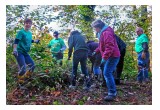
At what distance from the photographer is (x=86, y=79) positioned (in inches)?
233

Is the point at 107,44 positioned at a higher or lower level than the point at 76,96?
higher

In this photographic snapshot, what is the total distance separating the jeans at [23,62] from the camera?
586 centimetres

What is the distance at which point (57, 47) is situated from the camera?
6.02 metres

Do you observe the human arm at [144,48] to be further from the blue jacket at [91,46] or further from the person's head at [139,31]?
the blue jacket at [91,46]

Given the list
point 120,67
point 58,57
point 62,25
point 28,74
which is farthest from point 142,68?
point 28,74

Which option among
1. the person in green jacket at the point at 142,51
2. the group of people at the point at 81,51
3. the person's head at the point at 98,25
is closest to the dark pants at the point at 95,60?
the group of people at the point at 81,51

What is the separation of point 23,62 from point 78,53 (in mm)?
1027

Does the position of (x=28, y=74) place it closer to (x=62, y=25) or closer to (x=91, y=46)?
(x=62, y=25)

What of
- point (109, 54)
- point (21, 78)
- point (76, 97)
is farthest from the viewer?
point (21, 78)

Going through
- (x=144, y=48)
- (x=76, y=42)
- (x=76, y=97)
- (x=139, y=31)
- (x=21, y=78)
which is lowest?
(x=76, y=97)

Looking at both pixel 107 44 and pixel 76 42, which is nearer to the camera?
pixel 107 44

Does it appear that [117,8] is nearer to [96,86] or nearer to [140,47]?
[140,47]

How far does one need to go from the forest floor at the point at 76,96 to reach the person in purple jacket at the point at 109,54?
7.0 inches
